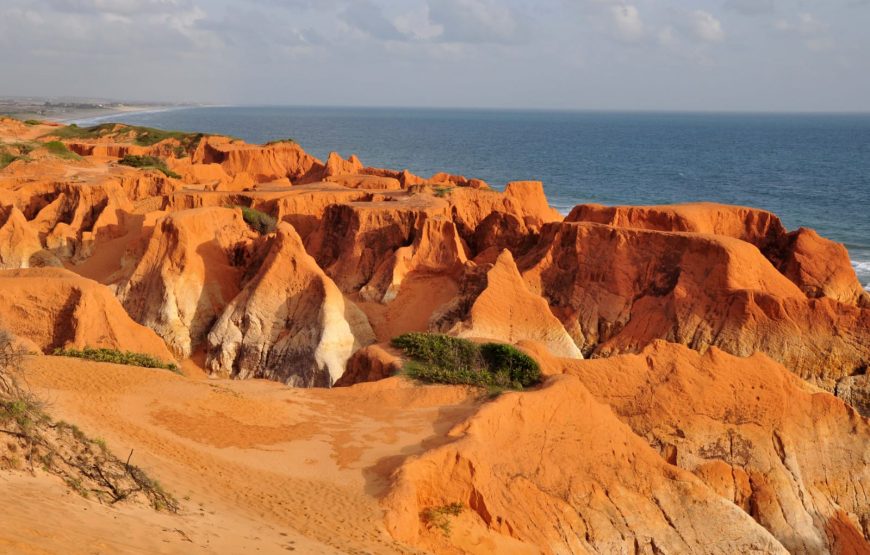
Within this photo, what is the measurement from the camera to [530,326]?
2356 centimetres

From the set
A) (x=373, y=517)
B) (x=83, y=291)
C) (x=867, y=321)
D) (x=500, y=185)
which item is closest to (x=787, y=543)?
(x=373, y=517)

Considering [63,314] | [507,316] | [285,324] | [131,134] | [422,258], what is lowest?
[285,324]

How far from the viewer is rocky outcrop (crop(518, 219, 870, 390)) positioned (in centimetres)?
2334

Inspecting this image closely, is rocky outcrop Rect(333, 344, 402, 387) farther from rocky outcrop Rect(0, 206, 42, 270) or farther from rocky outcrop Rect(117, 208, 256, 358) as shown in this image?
rocky outcrop Rect(0, 206, 42, 270)

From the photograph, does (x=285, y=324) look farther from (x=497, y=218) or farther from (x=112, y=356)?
(x=497, y=218)

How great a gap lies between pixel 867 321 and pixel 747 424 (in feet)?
28.9

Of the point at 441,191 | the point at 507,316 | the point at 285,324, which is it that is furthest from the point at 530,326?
the point at 441,191

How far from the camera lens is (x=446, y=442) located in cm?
1409

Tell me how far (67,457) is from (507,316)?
13840mm

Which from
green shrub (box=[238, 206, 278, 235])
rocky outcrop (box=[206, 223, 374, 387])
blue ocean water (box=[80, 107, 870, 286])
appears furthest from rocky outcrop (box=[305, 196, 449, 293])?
blue ocean water (box=[80, 107, 870, 286])

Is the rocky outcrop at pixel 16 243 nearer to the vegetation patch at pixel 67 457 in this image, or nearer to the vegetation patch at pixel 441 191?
the vegetation patch at pixel 441 191

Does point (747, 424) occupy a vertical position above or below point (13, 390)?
below

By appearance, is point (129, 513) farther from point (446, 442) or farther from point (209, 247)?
point (209, 247)

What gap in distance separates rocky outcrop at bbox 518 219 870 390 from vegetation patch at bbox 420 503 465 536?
12.7 m
